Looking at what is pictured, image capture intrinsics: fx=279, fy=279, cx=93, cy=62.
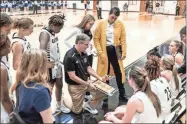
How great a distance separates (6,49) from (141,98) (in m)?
1.35

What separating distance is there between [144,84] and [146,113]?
292mm

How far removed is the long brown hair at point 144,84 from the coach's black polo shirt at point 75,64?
4.00 ft

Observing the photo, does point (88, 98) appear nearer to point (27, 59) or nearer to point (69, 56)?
point (69, 56)

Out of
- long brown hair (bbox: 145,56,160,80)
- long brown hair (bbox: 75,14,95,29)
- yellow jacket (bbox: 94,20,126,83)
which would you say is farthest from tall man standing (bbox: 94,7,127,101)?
long brown hair (bbox: 145,56,160,80)

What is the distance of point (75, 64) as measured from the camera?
3.82m

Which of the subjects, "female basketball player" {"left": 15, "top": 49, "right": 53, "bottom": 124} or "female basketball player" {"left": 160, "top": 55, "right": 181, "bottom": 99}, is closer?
"female basketball player" {"left": 15, "top": 49, "right": 53, "bottom": 124}

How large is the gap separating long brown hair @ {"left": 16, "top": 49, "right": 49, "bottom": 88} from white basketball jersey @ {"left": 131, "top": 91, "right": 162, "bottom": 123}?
87cm

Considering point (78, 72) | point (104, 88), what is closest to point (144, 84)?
point (104, 88)

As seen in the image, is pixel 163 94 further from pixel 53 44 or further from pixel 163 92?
pixel 53 44

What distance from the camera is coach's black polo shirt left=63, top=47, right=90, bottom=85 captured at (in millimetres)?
3783

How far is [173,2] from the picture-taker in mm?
24828

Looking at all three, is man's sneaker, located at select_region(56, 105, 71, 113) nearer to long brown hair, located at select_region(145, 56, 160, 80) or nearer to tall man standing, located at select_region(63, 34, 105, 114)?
tall man standing, located at select_region(63, 34, 105, 114)

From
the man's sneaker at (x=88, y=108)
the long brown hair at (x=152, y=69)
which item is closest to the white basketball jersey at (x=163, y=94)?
the long brown hair at (x=152, y=69)

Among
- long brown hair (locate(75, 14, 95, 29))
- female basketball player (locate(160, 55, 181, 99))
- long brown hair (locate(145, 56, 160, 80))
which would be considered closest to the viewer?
long brown hair (locate(145, 56, 160, 80))
